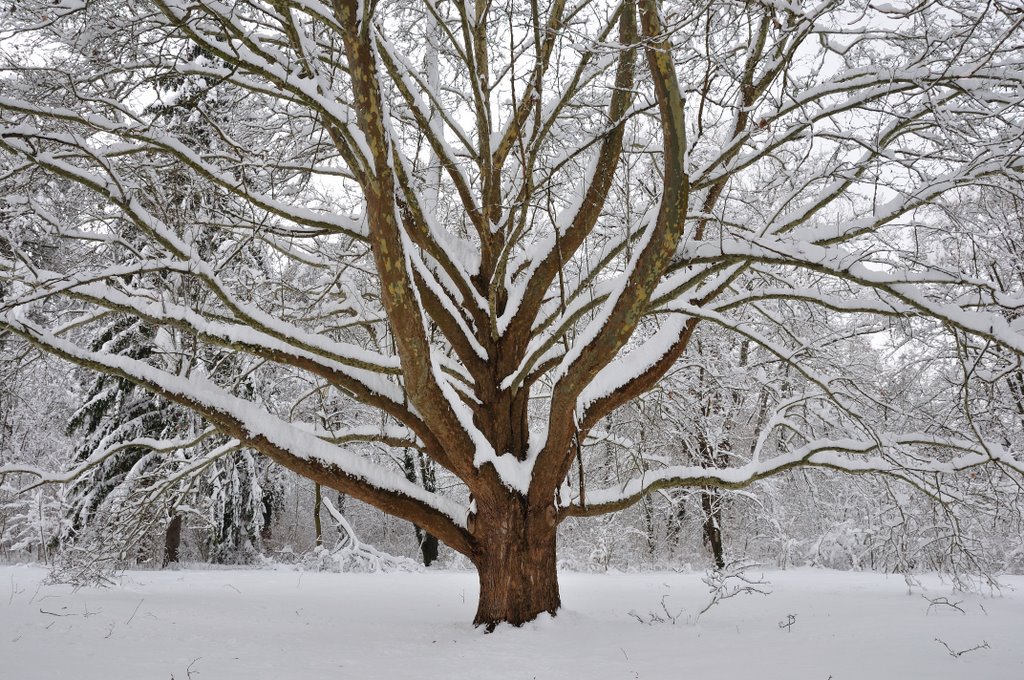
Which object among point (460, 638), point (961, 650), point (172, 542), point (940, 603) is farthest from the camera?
point (172, 542)

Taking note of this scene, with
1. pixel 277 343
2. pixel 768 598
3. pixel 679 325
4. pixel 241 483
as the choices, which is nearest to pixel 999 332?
pixel 679 325

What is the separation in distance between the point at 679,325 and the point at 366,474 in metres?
2.75

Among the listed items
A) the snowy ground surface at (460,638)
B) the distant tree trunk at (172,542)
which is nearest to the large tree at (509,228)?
the snowy ground surface at (460,638)

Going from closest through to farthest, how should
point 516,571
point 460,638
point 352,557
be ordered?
1. point 460,638
2. point 516,571
3. point 352,557

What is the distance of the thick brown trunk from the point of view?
4566 mm

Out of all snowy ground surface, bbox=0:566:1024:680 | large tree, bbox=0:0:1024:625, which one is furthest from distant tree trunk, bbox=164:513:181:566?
large tree, bbox=0:0:1024:625

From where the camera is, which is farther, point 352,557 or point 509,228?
point 352,557

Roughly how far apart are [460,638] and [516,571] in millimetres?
617

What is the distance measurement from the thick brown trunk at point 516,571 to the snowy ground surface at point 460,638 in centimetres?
18

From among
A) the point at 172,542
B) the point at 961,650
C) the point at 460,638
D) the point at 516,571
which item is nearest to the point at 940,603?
the point at 961,650

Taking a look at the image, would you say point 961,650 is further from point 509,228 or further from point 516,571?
point 509,228

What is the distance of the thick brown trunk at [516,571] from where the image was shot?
15.0 feet

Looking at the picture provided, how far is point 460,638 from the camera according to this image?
4.35 metres

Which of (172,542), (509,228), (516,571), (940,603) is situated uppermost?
(509,228)
